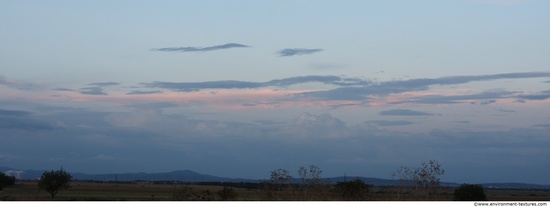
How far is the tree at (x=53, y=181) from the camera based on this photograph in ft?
351

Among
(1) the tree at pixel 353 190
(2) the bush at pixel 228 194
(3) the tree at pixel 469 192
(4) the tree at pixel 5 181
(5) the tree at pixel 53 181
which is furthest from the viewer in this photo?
(4) the tree at pixel 5 181

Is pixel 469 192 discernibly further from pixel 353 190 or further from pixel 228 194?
pixel 353 190

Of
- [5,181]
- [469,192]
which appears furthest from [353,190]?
[5,181]

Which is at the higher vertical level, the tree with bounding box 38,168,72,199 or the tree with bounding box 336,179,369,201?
the tree with bounding box 38,168,72,199

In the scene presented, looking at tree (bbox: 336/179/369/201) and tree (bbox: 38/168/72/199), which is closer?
tree (bbox: 336/179/369/201)

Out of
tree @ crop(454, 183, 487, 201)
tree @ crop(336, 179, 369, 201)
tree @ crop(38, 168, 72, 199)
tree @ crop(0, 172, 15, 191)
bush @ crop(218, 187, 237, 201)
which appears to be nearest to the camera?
tree @ crop(336, 179, 369, 201)

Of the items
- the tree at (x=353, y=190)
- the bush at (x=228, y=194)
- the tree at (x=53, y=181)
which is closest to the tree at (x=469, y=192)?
the tree at (x=353, y=190)

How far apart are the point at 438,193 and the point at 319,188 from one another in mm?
4208

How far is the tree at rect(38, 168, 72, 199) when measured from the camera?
10688cm

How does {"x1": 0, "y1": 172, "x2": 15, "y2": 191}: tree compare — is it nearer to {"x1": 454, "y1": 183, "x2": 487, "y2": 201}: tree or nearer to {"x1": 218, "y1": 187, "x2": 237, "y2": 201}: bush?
{"x1": 218, "y1": 187, "x2": 237, "y2": 201}: bush

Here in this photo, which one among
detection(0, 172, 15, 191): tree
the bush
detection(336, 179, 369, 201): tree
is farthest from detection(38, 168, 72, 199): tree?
detection(336, 179, 369, 201): tree

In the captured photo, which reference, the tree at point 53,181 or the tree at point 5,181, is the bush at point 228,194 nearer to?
the tree at point 53,181
